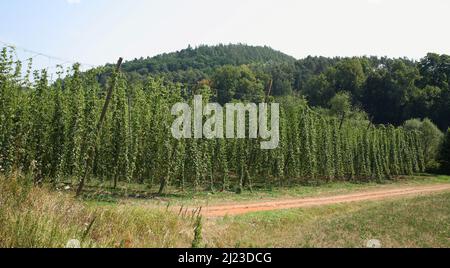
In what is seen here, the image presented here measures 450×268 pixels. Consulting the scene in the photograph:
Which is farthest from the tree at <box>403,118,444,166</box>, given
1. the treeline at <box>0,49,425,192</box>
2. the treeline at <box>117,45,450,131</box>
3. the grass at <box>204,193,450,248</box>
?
the grass at <box>204,193,450,248</box>

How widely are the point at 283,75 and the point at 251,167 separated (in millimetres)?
110319

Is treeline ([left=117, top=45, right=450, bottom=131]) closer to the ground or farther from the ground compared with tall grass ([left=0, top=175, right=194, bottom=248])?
farther from the ground

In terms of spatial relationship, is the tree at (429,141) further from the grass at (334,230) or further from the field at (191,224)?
Result: the grass at (334,230)

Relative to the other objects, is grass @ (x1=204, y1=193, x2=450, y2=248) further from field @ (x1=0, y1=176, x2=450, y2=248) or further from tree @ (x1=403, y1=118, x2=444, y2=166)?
tree @ (x1=403, y1=118, x2=444, y2=166)

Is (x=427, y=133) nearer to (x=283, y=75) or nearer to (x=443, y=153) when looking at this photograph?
(x=443, y=153)

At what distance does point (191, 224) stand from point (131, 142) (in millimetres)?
13830

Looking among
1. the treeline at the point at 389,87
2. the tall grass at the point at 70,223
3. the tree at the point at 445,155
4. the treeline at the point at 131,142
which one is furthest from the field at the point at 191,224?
the treeline at the point at 389,87

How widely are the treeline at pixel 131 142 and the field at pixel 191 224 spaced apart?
1.09m

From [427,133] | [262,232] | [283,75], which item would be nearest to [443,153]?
[427,133]

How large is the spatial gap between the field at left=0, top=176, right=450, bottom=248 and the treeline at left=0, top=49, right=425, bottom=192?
1091 millimetres

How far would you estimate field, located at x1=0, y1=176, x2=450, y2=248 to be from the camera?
6223mm

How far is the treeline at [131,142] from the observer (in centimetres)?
1842
